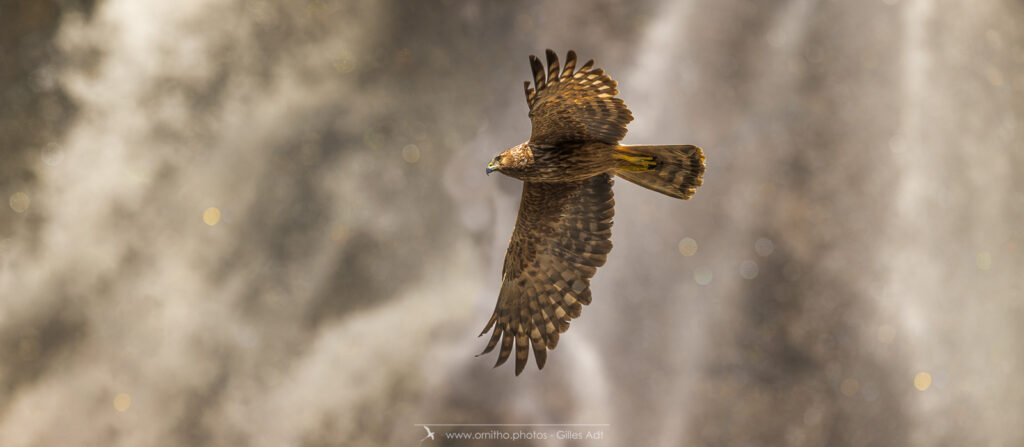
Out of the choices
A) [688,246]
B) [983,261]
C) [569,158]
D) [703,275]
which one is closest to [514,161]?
[569,158]

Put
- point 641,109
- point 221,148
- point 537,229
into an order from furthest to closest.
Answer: point 221,148
point 641,109
point 537,229

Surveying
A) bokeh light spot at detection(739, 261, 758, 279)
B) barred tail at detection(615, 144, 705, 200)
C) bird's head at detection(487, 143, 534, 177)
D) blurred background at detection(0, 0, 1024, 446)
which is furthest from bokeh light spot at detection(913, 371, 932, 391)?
bird's head at detection(487, 143, 534, 177)

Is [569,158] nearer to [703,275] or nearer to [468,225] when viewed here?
[468,225]

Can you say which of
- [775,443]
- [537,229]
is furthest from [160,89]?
[775,443]

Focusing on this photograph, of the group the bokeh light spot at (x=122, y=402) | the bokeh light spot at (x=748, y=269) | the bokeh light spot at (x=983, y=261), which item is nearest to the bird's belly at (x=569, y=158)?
the bokeh light spot at (x=748, y=269)

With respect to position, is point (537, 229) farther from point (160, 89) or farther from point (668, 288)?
point (160, 89)

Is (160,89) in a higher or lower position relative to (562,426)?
higher
